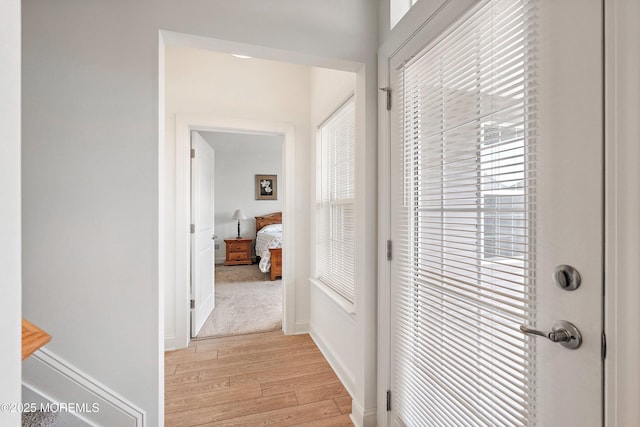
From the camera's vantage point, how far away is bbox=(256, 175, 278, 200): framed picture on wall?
23.6ft

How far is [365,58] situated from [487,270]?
1.29 meters

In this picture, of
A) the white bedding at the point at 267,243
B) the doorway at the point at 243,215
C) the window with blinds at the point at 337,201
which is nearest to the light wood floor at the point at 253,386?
the window with blinds at the point at 337,201

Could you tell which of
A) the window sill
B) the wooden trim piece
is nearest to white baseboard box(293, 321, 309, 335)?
the window sill

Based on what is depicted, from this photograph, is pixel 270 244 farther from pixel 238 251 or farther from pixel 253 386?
pixel 253 386

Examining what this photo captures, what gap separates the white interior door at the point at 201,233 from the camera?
284cm

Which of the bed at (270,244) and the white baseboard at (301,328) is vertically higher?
the bed at (270,244)

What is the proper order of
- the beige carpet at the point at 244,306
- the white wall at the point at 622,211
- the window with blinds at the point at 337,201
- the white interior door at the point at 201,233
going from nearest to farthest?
1. the white wall at the point at 622,211
2. the window with blinds at the point at 337,201
3. the white interior door at the point at 201,233
4. the beige carpet at the point at 244,306

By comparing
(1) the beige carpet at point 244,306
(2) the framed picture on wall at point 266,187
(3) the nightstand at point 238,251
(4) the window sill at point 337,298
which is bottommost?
(1) the beige carpet at point 244,306

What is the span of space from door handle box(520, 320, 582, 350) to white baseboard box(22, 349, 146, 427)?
5.48 ft

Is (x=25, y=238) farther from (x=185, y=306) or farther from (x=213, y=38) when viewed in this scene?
(x=185, y=306)

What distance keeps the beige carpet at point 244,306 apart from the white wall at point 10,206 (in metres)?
2.65

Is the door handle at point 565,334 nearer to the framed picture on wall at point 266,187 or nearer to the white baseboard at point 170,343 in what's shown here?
the white baseboard at point 170,343

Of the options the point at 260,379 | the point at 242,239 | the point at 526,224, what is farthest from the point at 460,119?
the point at 242,239

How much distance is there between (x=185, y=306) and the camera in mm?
2725
